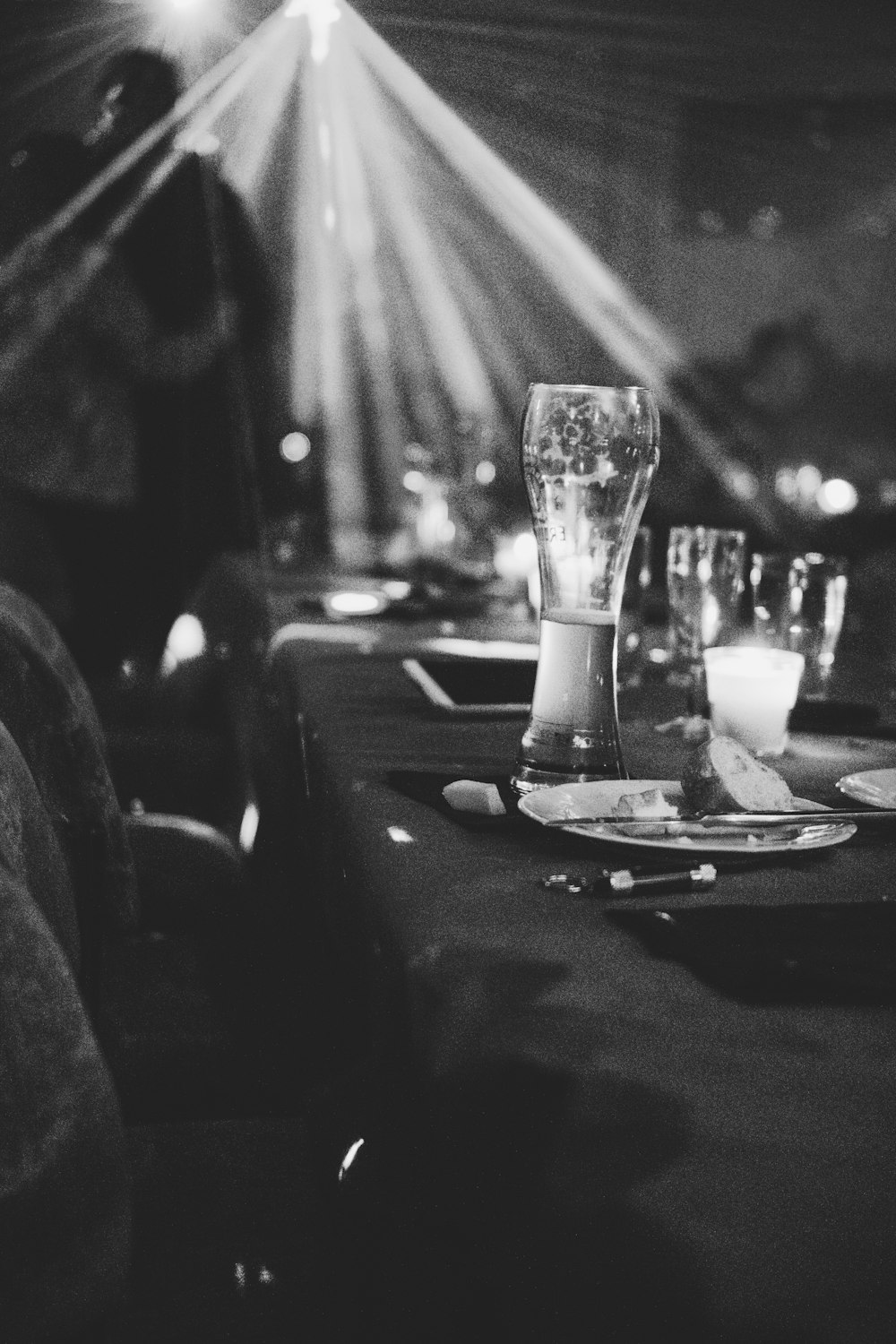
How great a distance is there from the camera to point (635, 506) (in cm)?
101

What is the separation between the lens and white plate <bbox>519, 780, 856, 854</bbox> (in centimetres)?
76

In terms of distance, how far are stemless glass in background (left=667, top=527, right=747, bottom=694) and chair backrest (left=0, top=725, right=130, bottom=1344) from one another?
0.81 m

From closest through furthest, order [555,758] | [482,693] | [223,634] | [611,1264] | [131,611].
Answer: [611,1264]
[555,758]
[482,693]
[223,634]
[131,611]

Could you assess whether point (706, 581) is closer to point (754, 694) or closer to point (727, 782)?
point (754, 694)

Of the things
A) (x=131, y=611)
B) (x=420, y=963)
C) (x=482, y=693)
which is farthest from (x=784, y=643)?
(x=131, y=611)

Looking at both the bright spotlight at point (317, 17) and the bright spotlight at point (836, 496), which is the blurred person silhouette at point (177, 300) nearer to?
the bright spotlight at point (317, 17)

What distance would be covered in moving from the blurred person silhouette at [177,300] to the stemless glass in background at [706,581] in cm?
292

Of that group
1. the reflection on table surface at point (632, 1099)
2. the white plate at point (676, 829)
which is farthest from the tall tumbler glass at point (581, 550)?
the reflection on table surface at point (632, 1099)

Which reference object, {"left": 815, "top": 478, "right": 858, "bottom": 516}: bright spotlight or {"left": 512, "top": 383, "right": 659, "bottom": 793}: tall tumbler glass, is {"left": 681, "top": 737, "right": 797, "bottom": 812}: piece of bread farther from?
A: {"left": 815, "top": 478, "right": 858, "bottom": 516}: bright spotlight

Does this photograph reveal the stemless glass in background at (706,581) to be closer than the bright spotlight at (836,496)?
Yes

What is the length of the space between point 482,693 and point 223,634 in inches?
54.5

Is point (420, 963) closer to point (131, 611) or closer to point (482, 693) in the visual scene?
point (482, 693)

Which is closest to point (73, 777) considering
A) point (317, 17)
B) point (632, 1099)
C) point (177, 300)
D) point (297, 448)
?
point (632, 1099)

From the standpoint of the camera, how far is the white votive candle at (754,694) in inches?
43.2
